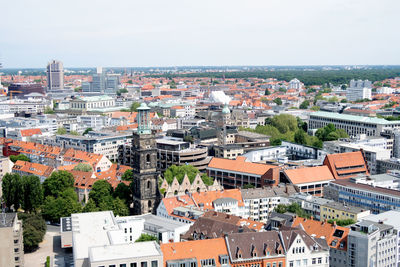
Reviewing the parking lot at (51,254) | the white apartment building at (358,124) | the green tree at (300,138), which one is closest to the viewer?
the parking lot at (51,254)

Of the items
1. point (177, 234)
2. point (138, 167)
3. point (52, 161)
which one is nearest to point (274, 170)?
point (138, 167)

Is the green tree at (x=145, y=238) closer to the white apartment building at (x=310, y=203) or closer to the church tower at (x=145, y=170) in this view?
the church tower at (x=145, y=170)

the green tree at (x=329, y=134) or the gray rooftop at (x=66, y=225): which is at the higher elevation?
the green tree at (x=329, y=134)

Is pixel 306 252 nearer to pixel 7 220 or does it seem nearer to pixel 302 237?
pixel 302 237

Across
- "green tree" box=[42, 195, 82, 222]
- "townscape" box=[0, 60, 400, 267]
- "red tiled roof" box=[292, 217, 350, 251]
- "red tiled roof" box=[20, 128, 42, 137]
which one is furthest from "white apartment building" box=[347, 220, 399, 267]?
"red tiled roof" box=[20, 128, 42, 137]

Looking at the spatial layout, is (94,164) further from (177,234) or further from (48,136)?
(177,234)

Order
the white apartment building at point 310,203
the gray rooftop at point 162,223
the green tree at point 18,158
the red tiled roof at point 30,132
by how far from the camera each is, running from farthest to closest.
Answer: the red tiled roof at point 30,132 < the green tree at point 18,158 < the white apartment building at point 310,203 < the gray rooftop at point 162,223

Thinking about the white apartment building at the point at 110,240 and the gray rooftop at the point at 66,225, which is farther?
the gray rooftop at the point at 66,225

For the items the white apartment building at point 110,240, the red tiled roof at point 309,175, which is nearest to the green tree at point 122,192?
the white apartment building at point 110,240
